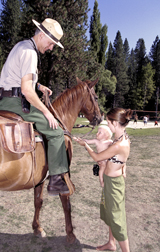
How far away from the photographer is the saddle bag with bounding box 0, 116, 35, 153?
220cm

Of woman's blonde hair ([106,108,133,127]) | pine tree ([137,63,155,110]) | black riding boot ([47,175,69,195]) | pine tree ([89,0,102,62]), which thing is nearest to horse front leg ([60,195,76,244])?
black riding boot ([47,175,69,195])

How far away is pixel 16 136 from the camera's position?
2.28 m

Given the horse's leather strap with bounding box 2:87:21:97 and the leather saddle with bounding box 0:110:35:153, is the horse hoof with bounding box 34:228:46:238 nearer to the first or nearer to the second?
the leather saddle with bounding box 0:110:35:153

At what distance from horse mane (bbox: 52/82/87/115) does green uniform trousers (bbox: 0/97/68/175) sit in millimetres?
828

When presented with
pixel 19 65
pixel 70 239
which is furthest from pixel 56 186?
pixel 19 65

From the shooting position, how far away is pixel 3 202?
461 cm

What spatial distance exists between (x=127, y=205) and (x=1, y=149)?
3.51m

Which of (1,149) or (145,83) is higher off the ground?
(145,83)

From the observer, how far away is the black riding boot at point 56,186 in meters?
2.72

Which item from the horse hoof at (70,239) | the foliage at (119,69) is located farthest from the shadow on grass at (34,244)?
the foliage at (119,69)

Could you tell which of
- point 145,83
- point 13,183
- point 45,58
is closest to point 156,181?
point 13,183

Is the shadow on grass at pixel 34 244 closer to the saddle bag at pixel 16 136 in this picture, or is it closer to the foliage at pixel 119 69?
the saddle bag at pixel 16 136

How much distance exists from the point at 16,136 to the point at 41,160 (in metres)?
0.56

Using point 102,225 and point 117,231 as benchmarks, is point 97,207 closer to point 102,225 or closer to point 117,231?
point 102,225
